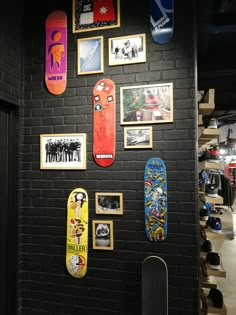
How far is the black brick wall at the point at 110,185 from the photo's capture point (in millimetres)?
2348

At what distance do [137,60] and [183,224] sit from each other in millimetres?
1585

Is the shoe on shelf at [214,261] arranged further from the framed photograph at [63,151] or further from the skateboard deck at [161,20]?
the skateboard deck at [161,20]

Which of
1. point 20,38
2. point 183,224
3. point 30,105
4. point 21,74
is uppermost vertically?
point 20,38

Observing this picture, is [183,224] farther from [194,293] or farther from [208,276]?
[208,276]

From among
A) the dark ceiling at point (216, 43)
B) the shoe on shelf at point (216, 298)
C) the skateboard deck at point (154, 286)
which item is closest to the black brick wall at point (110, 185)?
the skateboard deck at point (154, 286)

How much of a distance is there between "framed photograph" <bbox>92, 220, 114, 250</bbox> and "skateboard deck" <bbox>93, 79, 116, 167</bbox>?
569 mm

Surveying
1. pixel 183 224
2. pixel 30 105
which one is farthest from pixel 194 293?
pixel 30 105

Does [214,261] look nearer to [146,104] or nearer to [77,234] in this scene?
[77,234]

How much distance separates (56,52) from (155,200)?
179cm

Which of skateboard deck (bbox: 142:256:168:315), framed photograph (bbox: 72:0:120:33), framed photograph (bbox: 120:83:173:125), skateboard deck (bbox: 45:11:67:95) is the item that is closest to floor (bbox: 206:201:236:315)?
skateboard deck (bbox: 142:256:168:315)

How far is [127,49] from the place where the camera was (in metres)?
2.48

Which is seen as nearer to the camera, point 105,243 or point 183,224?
point 183,224

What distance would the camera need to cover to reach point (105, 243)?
249 cm

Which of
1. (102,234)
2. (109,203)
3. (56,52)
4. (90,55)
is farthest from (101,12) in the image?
(102,234)
